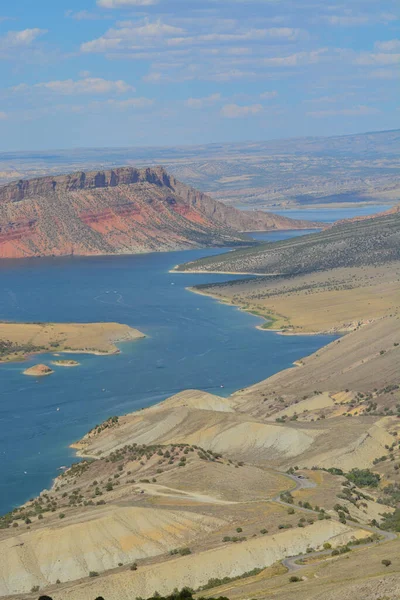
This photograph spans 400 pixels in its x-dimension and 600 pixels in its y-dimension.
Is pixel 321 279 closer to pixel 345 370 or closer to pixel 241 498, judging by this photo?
pixel 345 370

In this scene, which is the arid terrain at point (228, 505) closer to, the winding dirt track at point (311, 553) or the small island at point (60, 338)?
the winding dirt track at point (311, 553)

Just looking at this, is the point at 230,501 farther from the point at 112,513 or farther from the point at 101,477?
the point at 101,477

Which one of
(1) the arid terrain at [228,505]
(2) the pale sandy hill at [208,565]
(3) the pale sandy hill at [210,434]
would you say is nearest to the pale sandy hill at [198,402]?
(1) the arid terrain at [228,505]

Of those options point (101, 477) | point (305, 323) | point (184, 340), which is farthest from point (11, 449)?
point (305, 323)

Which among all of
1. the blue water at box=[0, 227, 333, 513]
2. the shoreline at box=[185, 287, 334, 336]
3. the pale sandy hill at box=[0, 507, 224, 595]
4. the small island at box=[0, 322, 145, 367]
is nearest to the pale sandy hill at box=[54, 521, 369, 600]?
the pale sandy hill at box=[0, 507, 224, 595]

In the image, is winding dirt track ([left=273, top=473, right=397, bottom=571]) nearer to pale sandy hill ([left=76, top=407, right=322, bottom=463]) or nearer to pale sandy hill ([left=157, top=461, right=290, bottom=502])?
pale sandy hill ([left=157, top=461, right=290, bottom=502])
